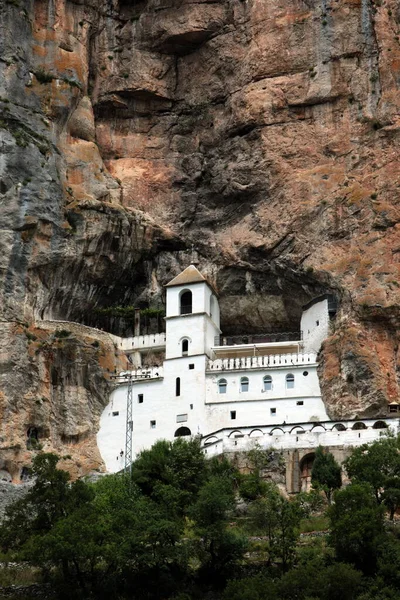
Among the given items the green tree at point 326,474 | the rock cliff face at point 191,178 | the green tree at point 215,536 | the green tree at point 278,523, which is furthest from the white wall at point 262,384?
the green tree at point 215,536

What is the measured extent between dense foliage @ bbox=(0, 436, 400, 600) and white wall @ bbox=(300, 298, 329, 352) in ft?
49.8

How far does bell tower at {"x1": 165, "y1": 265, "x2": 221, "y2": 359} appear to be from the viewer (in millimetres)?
72062

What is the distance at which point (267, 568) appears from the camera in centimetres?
5072

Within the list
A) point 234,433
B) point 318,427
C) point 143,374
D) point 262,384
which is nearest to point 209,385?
point 262,384

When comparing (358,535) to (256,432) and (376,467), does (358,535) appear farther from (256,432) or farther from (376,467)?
(256,432)

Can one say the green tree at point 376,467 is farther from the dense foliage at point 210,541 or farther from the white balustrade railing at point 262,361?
the white balustrade railing at point 262,361

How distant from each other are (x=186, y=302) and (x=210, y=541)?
80.2 ft

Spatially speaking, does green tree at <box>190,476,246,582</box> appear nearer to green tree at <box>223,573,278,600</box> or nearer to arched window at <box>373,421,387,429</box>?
green tree at <box>223,573,278,600</box>

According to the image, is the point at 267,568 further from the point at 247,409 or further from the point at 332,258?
the point at 332,258

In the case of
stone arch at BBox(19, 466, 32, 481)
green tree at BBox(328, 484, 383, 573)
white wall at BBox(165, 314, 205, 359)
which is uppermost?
white wall at BBox(165, 314, 205, 359)

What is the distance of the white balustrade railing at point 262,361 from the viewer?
228 ft

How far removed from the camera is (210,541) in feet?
169

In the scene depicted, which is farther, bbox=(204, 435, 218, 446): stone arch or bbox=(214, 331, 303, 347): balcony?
bbox=(214, 331, 303, 347): balcony

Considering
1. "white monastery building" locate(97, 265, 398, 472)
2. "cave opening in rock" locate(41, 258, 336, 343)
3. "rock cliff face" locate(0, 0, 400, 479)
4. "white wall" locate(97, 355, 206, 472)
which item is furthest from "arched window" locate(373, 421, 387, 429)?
"cave opening in rock" locate(41, 258, 336, 343)
